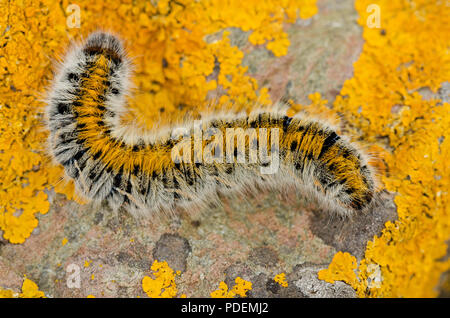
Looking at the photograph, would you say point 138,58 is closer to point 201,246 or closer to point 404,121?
point 201,246

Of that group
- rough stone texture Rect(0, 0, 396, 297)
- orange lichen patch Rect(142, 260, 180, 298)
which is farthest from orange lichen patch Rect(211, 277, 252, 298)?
orange lichen patch Rect(142, 260, 180, 298)

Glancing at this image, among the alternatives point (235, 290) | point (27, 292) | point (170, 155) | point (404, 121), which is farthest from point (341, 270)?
point (27, 292)

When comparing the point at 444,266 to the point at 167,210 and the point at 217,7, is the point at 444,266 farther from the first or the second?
the point at 217,7

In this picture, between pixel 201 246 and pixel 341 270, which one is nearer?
pixel 341 270

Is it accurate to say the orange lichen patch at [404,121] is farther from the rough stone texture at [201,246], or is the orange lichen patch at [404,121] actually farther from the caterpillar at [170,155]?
the caterpillar at [170,155]


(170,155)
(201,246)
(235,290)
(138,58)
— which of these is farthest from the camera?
(138,58)

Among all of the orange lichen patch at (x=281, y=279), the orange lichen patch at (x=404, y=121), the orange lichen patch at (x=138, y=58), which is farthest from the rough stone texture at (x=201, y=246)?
the orange lichen patch at (x=138, y=58)

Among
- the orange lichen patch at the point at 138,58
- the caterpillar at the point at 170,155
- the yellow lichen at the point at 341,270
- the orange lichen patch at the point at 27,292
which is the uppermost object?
the orange lichen patch at the point at 138,58
